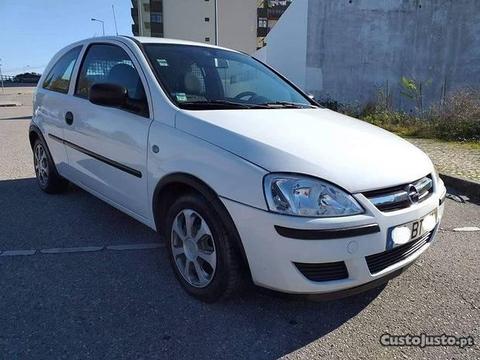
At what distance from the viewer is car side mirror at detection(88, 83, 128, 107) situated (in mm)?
2922

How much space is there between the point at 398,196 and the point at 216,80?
1.78 meters

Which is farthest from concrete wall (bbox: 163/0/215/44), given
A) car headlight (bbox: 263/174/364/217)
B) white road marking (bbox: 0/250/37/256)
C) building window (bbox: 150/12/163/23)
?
car headlight (bbox: 263/174/364/217)

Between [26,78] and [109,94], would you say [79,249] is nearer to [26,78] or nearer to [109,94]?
[109,94]

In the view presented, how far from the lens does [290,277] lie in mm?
2131

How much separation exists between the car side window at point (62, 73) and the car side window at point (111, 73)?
1.00 feet

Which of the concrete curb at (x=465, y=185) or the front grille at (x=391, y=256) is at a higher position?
the front grille at (x=391, y=256)

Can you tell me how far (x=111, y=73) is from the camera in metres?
3.45

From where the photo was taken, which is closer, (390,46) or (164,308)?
(164,308)

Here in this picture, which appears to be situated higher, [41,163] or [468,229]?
[41,163]

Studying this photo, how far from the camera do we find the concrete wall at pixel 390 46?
56.4ft

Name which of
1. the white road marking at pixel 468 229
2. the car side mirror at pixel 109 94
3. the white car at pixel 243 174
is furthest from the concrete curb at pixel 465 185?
the car side mirror at pixel 109 94

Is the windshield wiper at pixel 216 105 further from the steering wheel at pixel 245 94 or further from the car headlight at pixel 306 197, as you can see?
the car headlight at pixel 306 197

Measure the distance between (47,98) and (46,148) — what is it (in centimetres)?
57

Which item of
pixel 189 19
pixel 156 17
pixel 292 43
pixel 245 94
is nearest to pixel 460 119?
pixel 245 94
